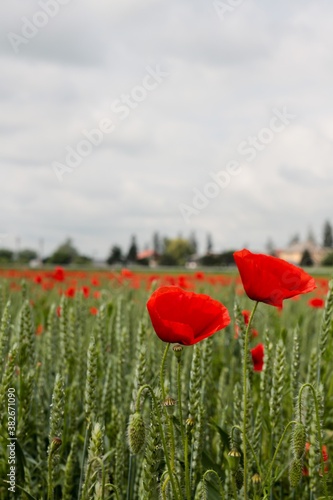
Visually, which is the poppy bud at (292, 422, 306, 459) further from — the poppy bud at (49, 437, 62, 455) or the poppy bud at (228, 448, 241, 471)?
the poppy bud at (49, 437, 62, 455)

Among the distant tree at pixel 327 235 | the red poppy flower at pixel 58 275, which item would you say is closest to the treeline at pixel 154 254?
the distant tree at pixel 327 235

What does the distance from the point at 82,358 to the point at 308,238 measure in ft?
296

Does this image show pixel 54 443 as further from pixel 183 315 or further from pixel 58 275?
pixel 58 275

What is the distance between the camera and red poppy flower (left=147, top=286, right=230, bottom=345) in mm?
1007

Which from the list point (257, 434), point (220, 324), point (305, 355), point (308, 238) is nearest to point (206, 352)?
point (257, 434)

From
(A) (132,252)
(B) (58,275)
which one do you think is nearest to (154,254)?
(A) (132,252)

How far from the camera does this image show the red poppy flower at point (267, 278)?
1.08m

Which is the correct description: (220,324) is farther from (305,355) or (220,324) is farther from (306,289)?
(305,355)

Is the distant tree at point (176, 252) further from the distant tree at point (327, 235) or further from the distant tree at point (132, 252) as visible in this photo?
the distant tree at point (327, 235)

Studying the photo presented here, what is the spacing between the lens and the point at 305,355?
125 inches

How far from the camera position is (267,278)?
1.09 m

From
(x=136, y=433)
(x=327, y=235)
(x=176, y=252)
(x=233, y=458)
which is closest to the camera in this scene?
(x=136, y=433)

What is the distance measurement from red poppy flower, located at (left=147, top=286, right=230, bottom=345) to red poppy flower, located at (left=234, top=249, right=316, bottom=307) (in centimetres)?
9

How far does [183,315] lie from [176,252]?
71177 mm
